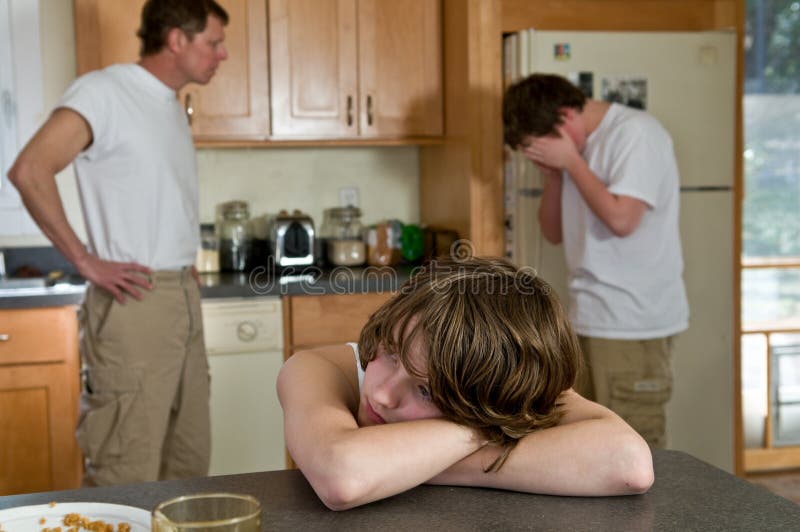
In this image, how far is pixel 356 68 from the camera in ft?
11.0

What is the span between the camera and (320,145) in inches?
135

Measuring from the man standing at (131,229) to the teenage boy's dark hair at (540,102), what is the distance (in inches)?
33.1

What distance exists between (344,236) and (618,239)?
53.1 inches

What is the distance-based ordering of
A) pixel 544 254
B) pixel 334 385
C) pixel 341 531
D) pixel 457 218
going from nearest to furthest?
pixel 341 531
pixel 334 385
pixel 544 254
pixel 457 218

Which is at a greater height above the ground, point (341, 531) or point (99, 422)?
point (341, 531)

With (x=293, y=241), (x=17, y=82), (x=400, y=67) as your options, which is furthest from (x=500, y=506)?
(x=17, y=82)

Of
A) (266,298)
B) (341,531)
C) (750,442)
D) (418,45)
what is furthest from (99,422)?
(750,442)

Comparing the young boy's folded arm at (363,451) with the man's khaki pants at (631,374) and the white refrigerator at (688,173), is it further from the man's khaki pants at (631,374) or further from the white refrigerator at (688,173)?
the white refrigerator at (688,173)

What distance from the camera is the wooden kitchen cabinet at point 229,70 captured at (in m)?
3.12

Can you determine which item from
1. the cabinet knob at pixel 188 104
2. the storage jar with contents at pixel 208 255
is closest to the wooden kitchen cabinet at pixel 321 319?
the storage jar with contents at pixel 208 255

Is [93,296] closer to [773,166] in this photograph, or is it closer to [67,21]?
[67,21]

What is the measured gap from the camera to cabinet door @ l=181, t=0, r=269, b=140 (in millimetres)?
3217

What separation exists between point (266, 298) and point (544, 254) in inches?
35.9

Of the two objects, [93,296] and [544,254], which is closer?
[93,296]
